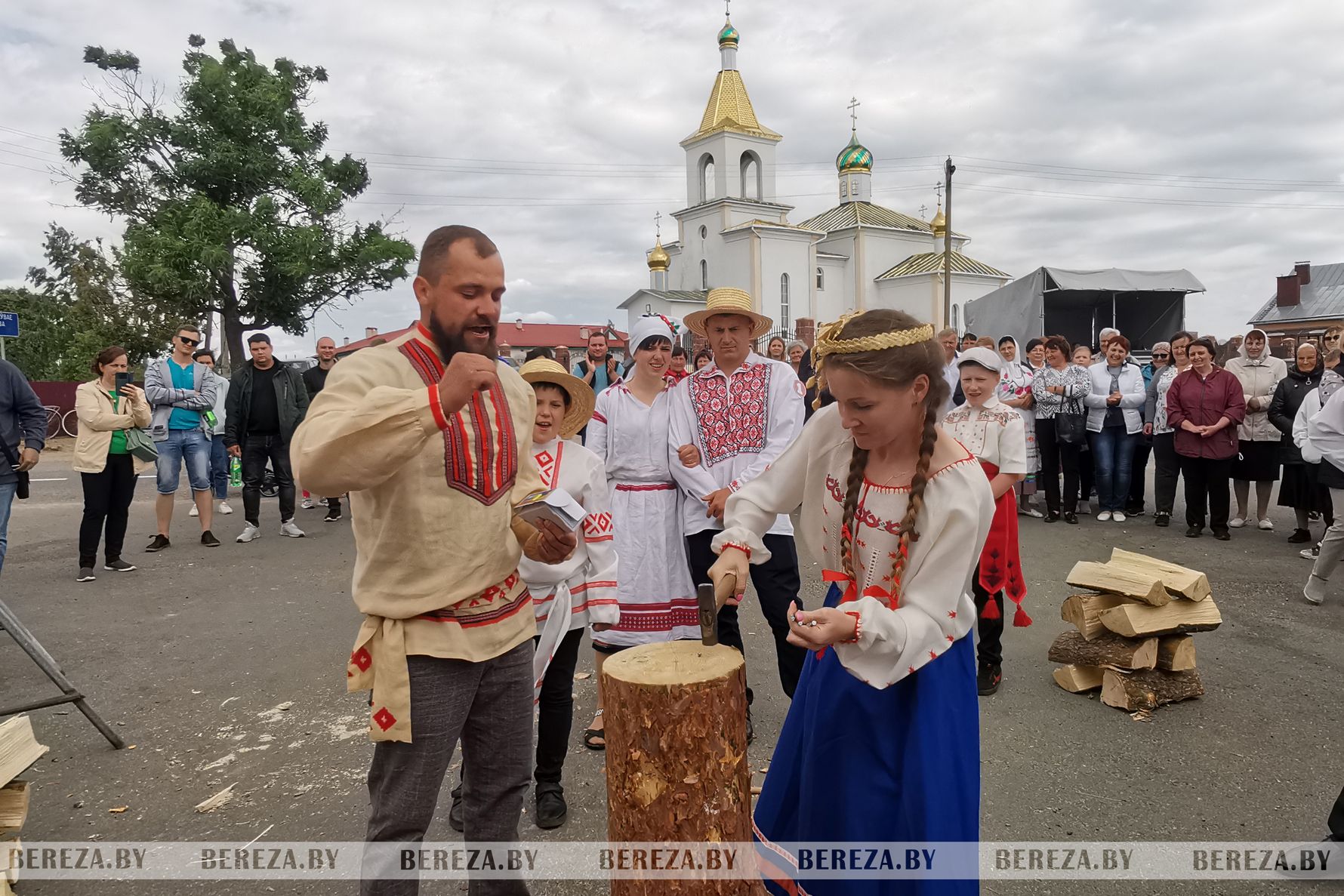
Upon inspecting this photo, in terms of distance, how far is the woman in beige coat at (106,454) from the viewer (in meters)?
7.33

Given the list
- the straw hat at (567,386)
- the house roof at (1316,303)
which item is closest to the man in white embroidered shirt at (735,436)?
the straw hat at (567,386)

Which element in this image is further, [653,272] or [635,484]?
[653,272]

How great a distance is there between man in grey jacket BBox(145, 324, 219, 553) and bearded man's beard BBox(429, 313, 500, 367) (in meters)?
7.62

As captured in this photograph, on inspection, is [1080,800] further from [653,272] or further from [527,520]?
[653,272]

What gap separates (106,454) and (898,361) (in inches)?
310

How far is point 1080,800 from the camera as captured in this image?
355cm

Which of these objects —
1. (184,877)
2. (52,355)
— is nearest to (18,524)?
(184,877)

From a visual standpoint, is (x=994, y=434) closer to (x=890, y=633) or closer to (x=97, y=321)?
(x=890, y=633)

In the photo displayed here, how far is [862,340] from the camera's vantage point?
217 centimetres

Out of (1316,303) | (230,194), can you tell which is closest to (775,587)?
(230,194)

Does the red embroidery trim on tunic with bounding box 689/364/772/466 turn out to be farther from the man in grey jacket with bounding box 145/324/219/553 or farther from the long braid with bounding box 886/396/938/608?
the man in grey jacket with bounding box 145/324/219/553

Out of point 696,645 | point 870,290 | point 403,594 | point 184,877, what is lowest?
point 184,877

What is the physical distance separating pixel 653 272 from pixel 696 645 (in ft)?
144

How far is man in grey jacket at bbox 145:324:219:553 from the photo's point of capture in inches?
333
